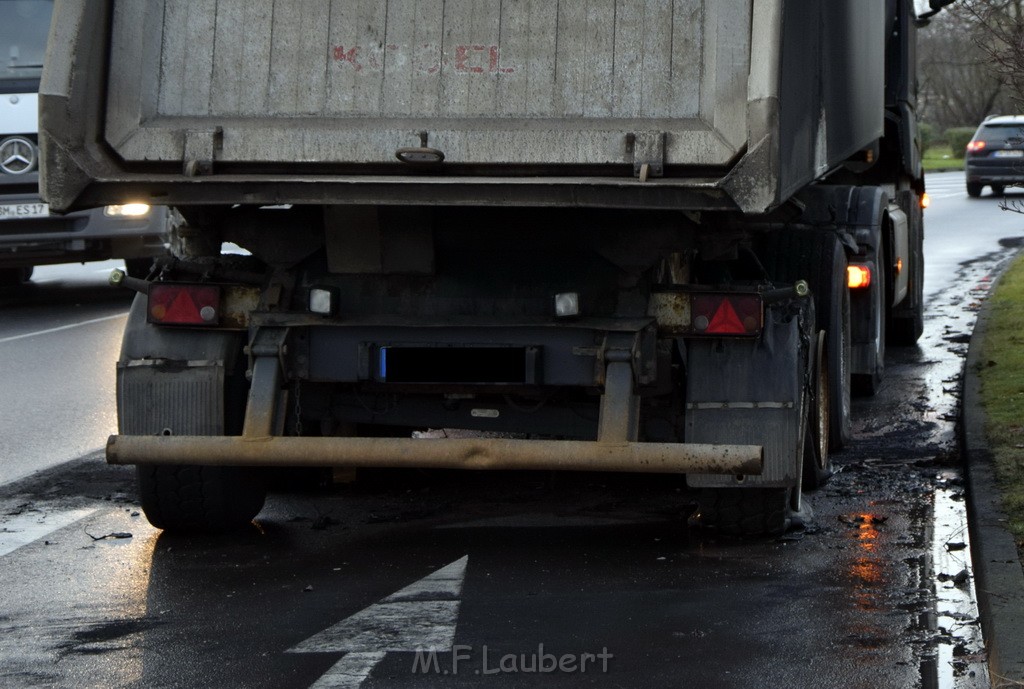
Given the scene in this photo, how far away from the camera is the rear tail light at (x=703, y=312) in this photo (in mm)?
6344

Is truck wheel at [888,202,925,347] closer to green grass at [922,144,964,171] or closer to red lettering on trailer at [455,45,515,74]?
red lettering on trailer at [455,45,515,74]

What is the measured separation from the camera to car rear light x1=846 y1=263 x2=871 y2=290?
935cm

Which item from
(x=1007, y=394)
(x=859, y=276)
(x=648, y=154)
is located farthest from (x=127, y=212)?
(x=648, y=154)

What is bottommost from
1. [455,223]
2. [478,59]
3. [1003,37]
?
[455,223]

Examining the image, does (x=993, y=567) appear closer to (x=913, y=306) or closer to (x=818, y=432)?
(x=818, y=432)

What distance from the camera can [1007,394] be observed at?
962cm

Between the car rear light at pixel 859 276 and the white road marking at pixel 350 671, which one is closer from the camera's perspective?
the white road marking at pixel 350 671

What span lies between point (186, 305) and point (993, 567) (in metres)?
3.15

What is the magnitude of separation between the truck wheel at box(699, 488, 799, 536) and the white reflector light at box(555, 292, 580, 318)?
100 cm

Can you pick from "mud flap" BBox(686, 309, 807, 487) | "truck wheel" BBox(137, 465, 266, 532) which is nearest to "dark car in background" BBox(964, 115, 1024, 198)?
"mud flap" BBox(686, 309, 807, 487)

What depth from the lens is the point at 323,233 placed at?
6.46 m

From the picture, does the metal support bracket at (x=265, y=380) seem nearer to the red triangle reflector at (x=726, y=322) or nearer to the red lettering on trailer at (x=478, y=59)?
the red lettering on trailer at (x=478, y=59)

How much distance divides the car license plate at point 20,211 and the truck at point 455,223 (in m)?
8.83

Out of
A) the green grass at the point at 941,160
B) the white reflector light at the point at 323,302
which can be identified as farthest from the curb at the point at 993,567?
the green grass at the point at 941,160
